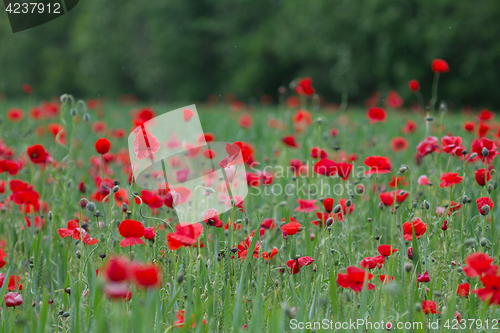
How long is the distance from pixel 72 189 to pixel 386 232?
1.62 metres

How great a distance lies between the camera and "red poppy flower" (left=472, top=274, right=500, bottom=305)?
3.04 feet

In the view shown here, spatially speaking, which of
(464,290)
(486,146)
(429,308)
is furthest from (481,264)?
(486,146)

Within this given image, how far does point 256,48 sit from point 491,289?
2136 cm

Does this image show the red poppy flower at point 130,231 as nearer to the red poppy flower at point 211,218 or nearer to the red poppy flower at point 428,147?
the red poppy flower at point 211,218

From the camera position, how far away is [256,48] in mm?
21422

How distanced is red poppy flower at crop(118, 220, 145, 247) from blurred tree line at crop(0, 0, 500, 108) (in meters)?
14.4

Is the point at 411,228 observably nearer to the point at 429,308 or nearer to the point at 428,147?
the point at 429,308

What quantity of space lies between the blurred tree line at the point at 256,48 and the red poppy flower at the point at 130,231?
1439cm

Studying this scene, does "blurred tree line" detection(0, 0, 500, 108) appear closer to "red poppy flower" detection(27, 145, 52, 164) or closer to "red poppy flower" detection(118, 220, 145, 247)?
"red poppy flower" detection(27, 145, 52, 164)

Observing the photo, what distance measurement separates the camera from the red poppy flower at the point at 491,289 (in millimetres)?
927

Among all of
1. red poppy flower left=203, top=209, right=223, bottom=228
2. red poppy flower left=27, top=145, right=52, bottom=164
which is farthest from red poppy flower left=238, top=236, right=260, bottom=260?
red poppy flower left=27, top=145, right=52, bottom=164

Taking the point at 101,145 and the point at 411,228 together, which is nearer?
the point at 411,228

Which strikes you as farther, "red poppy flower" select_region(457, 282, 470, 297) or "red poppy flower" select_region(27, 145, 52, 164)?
"red poppy flower" select_region(27, 145, 52, 164)

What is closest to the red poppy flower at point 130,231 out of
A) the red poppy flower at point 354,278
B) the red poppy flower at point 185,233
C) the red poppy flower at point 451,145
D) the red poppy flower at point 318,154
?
the red poppy flower at point 185,233
